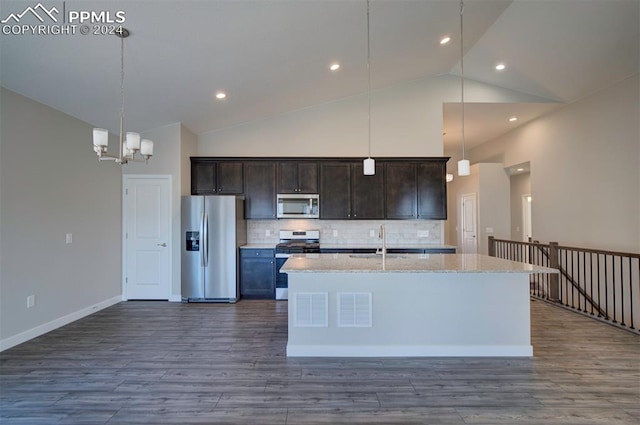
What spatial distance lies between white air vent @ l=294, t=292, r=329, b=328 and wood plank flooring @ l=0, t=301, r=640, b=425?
36 cm

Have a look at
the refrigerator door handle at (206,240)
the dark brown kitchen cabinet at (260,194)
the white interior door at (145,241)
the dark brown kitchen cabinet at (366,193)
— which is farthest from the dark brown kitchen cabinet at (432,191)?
the white interior door at (145,241)

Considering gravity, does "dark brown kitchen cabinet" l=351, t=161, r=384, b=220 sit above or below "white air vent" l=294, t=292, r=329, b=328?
above

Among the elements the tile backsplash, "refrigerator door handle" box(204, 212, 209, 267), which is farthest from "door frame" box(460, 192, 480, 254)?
"refrigerator door handle" box(204, 212, 209, 267)

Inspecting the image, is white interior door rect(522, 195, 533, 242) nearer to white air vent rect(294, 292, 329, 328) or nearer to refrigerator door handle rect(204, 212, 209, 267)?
white air vent rect(294, 292, 329, 328)

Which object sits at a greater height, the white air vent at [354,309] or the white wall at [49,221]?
the white wall at [49,221]

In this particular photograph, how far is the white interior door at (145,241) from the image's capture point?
520 centimetres

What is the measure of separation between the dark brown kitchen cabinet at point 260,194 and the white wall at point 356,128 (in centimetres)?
48

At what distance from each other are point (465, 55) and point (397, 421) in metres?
5.40

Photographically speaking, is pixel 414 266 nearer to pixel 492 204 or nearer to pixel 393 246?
pixel 393 246

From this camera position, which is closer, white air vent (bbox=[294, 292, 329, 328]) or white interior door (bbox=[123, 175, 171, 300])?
white air vent (bbox=[294, 292, 329, 328])

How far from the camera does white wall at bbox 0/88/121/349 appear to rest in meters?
3.33

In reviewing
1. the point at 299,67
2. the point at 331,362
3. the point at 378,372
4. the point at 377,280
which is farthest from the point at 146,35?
the point at 378,372

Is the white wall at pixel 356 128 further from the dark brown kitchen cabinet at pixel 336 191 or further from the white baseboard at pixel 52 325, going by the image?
the white baseboard at pixel 52 325

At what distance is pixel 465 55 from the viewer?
5059mm
